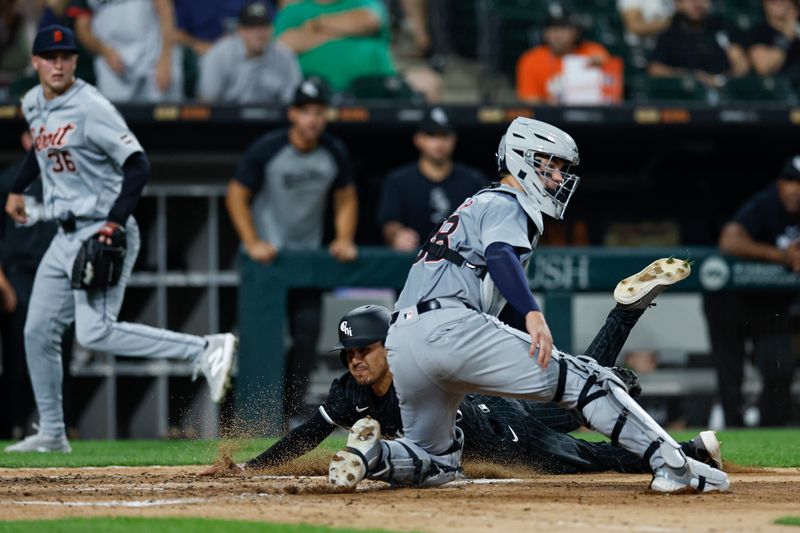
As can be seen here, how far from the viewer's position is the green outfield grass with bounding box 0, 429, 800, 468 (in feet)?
20.1

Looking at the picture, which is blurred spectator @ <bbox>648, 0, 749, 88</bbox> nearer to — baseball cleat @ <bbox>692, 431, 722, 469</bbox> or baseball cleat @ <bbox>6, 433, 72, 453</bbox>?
baseball cleat @ <bbox>6, 433, 72, 453</bbox>

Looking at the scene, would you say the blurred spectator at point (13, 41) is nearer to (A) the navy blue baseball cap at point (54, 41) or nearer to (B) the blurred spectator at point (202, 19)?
(B) the blurred spectator at point (202, 19)

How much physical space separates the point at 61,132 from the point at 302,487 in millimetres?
2379

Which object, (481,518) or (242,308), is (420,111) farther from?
(481,518)

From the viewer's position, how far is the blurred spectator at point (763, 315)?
852 centimetres

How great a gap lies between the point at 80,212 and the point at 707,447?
9.92ft

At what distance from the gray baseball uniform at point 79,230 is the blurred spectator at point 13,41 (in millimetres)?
3696

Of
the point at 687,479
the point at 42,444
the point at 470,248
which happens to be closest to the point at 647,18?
the point at 42,444

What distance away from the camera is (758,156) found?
1073cm

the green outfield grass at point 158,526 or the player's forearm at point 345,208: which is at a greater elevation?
the player's forearm at point 345,208

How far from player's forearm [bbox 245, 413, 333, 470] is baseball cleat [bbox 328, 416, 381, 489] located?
484 mm

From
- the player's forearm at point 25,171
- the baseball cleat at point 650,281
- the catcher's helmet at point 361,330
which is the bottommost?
the catcher's helmet at point 361,330

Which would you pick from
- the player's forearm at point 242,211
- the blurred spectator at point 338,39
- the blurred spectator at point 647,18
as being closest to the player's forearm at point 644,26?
the blurred spectator at point 647,18

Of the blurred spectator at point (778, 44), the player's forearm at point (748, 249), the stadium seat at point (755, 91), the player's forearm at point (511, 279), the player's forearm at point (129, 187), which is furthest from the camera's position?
the blurred spectator at point (778, 44)
